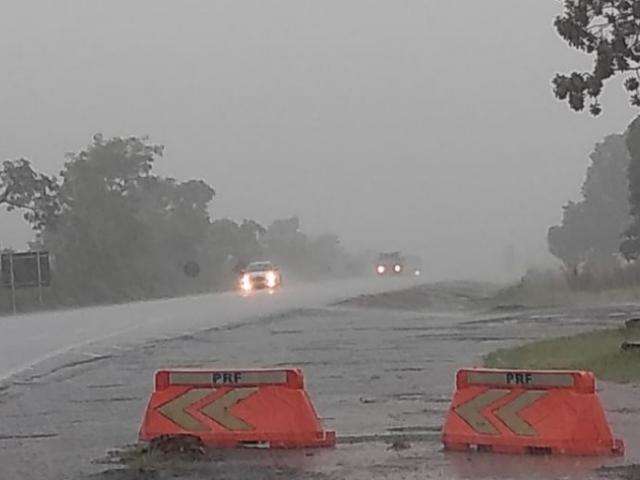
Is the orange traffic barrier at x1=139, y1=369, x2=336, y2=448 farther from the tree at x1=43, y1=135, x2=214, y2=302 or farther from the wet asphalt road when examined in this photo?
the tree at x1=43, y1=135, x2=214, y2=302

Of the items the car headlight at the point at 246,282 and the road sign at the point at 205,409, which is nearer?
the road sign at the point at 205,409

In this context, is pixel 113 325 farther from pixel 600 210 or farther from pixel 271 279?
pixel 600 210

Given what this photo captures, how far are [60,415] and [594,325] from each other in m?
20.8

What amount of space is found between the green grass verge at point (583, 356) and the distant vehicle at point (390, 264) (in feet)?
318

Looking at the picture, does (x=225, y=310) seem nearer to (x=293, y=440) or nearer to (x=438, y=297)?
(x=438, y=297)

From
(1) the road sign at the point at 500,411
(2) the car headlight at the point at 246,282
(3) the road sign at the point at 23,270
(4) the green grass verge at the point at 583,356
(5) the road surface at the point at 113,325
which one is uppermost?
(3) the road sign at the point at 23,270

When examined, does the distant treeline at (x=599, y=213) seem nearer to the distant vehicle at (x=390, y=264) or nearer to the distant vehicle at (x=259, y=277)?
the distant vehicle at (x=390, y=264)

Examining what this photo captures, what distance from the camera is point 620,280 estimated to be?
6316 centimetres

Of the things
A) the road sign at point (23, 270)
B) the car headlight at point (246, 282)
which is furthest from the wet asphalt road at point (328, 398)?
the car headlight at point (246, 282)

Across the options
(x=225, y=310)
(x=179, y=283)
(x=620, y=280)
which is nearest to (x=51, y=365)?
(x=225, y=310)

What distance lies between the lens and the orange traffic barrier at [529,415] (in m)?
12.6

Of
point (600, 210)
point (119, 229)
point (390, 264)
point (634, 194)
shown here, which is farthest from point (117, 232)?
point (600, 210)

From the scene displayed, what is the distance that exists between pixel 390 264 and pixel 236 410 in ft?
373

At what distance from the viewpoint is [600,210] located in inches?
4867
